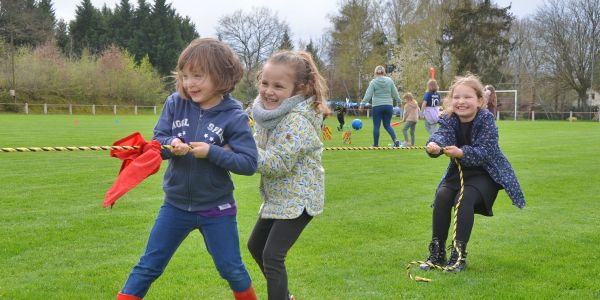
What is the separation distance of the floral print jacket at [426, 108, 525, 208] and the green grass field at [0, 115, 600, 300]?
70 cm

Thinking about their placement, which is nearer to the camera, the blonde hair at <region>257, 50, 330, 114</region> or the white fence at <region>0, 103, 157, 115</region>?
the blonde hair at <region>257, 50, 330, 114</region>

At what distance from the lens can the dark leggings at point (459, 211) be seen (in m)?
4.80

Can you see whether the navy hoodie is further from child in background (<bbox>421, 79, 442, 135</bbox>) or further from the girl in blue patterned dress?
child in background (<bbox>421, 79, 442, 135</bbox>)

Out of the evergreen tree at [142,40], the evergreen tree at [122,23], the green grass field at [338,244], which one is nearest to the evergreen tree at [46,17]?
the evergreen tree at [122,23]

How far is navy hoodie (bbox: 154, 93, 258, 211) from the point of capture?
3.18 meters

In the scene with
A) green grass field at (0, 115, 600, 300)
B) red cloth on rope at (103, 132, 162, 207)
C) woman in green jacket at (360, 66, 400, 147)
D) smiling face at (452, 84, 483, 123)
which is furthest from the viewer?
woman in green jacket at (360, 66, 400, 147)

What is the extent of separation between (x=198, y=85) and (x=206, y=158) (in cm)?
41

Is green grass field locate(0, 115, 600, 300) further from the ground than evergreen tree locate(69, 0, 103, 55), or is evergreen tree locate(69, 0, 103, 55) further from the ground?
evergreen tree locate(69, 0, 103, 55)

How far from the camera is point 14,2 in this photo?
219 feet

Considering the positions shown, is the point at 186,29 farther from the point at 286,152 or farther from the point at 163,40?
the point at 286,152

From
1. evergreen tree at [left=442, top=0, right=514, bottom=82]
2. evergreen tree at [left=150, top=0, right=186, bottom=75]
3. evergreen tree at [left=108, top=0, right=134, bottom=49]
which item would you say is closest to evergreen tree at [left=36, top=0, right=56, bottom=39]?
evergreen tree at [left=108, top=0, right=134, bottom=49]

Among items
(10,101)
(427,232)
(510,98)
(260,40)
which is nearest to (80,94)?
(10,101)

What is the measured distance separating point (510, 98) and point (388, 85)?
4855cm

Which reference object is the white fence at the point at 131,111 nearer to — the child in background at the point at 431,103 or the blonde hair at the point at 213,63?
the child in background at the point at 431,103
